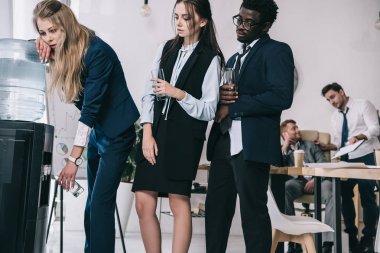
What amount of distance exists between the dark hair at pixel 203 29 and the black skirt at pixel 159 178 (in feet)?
1.08

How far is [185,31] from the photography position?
2031 millimetres

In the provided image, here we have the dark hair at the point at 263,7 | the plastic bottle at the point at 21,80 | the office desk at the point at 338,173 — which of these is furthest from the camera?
the plastic bottle at the point at 21,80

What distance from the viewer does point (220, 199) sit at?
211 centimetres

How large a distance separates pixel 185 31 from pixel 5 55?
113cm

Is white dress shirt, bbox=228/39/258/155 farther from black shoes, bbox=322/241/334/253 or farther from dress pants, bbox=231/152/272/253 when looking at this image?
black shoes, bbox=322/241/334/253

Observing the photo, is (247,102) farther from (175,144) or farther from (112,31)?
(112,31)

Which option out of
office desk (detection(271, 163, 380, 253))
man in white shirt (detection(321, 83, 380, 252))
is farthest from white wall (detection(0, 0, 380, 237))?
office desk (detection(271, 163, 380, 253))

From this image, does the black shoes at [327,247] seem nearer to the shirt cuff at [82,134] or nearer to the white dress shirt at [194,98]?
the white dress shirt at [194,98]

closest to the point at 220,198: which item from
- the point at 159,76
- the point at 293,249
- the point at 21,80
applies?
the point at 159,76

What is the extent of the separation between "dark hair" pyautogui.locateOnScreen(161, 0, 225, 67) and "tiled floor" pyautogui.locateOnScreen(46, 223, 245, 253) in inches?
77.2

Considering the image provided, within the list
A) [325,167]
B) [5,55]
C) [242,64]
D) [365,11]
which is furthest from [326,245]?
[365,11]

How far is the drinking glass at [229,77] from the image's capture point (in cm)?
202

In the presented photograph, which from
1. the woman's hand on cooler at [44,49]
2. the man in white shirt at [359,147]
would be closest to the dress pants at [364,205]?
the man in white shirt at [359,147]

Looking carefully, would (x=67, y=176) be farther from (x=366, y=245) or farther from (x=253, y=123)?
(x=366, y=245)
